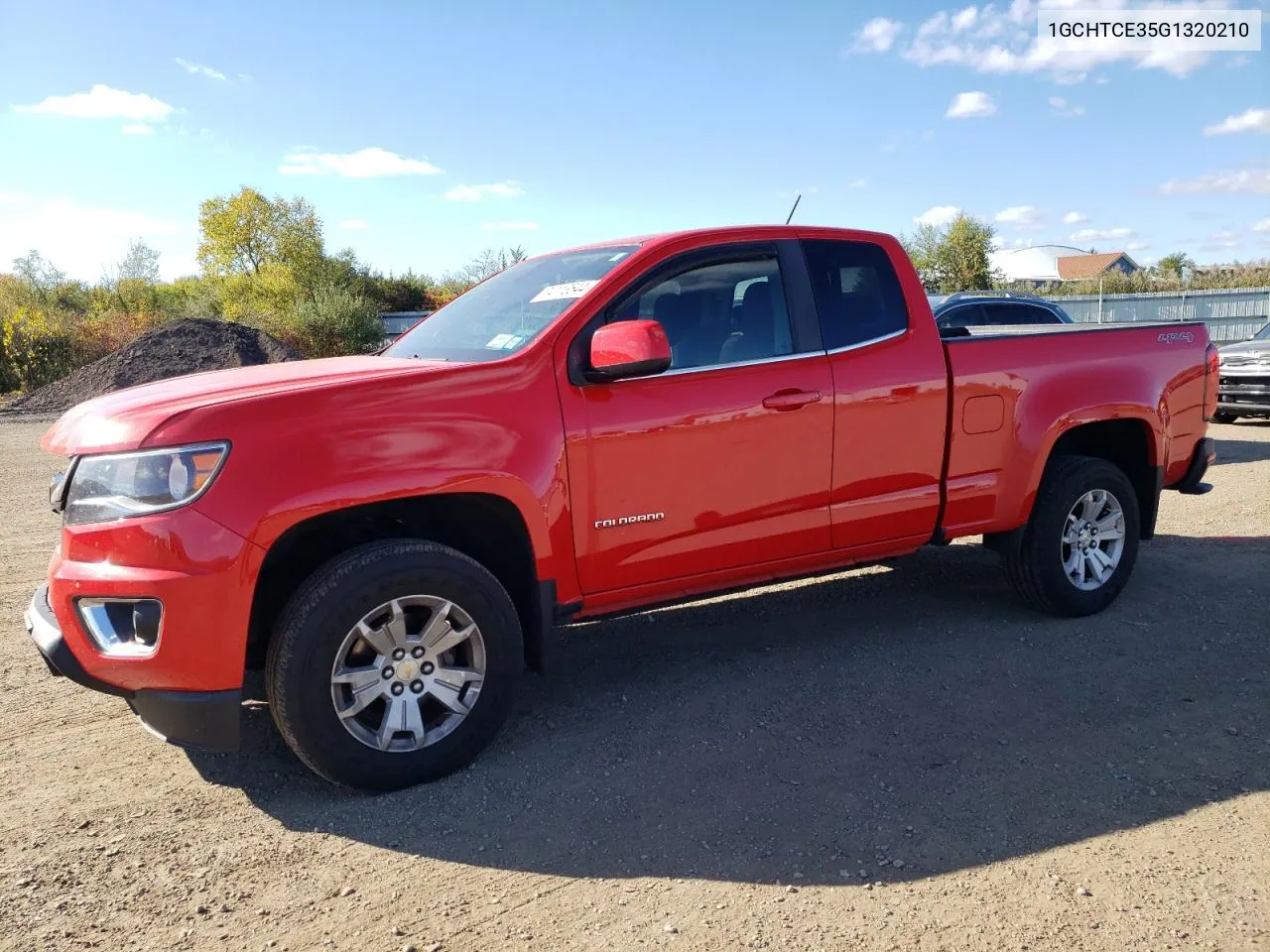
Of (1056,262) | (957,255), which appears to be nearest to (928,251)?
(957,255)

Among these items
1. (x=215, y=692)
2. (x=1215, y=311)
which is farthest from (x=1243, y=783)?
(x=1215, y=311)

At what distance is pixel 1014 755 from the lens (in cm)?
363

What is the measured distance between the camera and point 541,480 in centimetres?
359

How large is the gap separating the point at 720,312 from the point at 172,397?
2204 mm

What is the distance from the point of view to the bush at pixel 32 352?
80.0 ft

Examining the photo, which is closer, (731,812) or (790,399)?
(731,812)

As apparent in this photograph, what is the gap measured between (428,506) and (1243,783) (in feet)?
Result: 10.3

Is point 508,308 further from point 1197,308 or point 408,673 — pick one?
point 1197,308

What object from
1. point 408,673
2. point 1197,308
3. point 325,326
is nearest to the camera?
point 408,673

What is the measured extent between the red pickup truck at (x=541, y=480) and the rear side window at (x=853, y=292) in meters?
0.02

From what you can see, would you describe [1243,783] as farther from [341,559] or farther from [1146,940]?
[341,559]

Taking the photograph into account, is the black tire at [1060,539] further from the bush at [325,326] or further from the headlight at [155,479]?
the bush at [325,326]

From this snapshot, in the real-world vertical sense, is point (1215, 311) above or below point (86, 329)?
below

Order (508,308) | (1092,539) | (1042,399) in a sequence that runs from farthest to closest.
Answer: (1092,539) < (1042,399) < (508,308)
